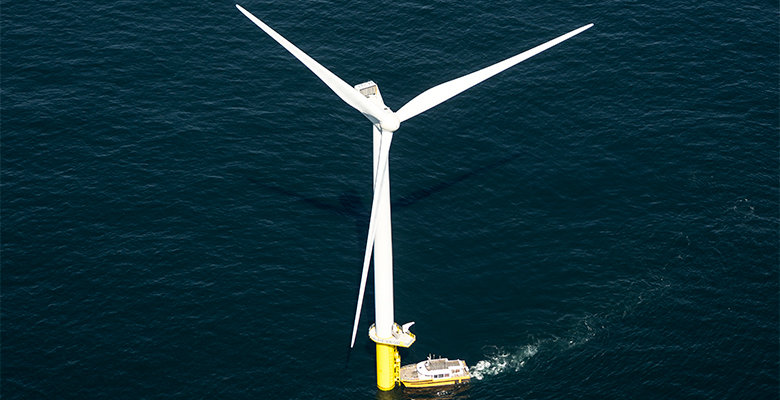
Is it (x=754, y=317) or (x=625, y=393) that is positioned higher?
(x=754, y=317)

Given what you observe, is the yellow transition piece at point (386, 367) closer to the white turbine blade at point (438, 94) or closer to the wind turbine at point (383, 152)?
the wind turbine at point (383, 152)

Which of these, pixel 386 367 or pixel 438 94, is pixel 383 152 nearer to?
pixel 438 94

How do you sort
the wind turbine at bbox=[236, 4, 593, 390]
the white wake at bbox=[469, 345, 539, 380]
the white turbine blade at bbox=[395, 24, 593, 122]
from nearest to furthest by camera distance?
1. the wind turbine at bbox=[236, 4, 593, 390]
2. the white turbine blade at bbox=[395, 24, 593, 122]
3. the white wake at bbox=[469, 345, 539, 380]

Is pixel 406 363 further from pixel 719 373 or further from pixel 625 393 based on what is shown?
pixel 719 373

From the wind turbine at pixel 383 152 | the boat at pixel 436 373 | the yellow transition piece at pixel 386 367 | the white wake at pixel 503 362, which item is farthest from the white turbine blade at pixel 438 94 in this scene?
the white wake at pixel 503 362

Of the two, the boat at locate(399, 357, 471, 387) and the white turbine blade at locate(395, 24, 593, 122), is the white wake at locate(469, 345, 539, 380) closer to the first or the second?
the boat at locate(399, 357, 471, 387)

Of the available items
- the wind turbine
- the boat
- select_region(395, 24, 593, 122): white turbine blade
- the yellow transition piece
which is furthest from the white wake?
select_region(395, 24, 593, 122): white turbine blade

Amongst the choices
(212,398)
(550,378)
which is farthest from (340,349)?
(550,378)
